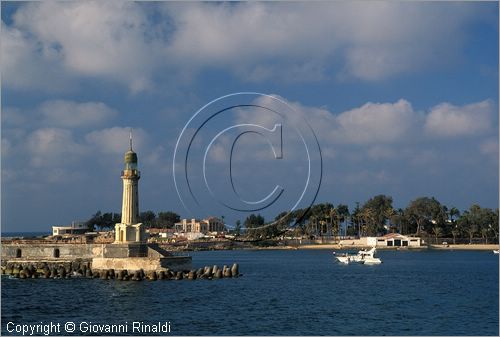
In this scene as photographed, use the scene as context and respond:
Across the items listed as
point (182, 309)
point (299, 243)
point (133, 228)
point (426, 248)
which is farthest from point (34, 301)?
point (299, 243)

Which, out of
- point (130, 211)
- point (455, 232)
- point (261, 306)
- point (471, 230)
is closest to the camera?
point (261, 306)

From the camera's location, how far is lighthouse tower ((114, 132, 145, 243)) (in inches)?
2672

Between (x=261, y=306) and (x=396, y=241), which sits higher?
(x=396, y=241)

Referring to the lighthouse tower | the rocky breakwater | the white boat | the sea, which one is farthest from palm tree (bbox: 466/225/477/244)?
the lighthouse tower

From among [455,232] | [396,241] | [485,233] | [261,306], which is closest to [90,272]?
[261,306]

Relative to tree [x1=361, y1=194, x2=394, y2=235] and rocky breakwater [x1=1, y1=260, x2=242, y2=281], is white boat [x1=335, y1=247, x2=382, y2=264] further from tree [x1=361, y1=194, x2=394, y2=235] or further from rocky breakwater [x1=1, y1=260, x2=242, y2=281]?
tree [x1=361, y1=194, x2=394, y2=235]

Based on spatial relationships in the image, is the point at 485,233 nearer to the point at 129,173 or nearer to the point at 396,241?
the point at 396,241

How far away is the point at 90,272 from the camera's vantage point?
69250 millimetres

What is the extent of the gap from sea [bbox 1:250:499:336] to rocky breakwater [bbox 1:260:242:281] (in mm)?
1475

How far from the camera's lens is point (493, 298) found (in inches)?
2152

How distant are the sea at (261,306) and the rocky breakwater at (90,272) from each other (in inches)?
58.1

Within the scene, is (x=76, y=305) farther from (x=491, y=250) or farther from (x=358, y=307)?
(x=491, y=250)

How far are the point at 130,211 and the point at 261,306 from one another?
78.6ft

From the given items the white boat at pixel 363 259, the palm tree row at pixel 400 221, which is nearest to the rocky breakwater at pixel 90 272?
the white boat at pixel 363 259
